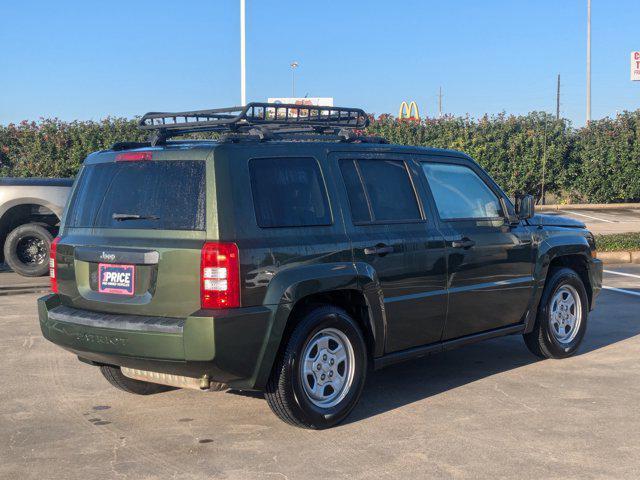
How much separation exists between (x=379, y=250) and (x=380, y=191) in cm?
48

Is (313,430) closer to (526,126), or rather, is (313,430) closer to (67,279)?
(67,279)

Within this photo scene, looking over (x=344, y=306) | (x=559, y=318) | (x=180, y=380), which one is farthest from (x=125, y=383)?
(x=559, y=318)

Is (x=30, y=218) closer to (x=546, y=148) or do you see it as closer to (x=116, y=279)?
(x=116, y=279)

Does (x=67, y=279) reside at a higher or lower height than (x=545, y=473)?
higher

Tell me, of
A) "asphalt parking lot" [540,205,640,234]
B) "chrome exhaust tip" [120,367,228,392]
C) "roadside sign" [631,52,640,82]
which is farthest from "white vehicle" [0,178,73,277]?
"roadside sign" [631,52,640,82]

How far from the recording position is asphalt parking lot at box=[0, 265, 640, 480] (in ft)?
15.1

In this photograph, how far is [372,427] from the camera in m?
5.38

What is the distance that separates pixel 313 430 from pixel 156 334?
1.18 metres

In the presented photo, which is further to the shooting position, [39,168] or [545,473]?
[39,168]

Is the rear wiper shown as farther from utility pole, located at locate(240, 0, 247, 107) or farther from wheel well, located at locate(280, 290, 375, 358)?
utility pole, located at locate(240, 0, 247, 107)

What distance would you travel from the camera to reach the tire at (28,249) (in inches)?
499

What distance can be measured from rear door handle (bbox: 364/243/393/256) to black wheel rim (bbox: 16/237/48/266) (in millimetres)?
8399

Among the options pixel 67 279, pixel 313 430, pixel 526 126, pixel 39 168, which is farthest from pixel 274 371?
pixel 526 126

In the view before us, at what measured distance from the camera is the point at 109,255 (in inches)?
205
